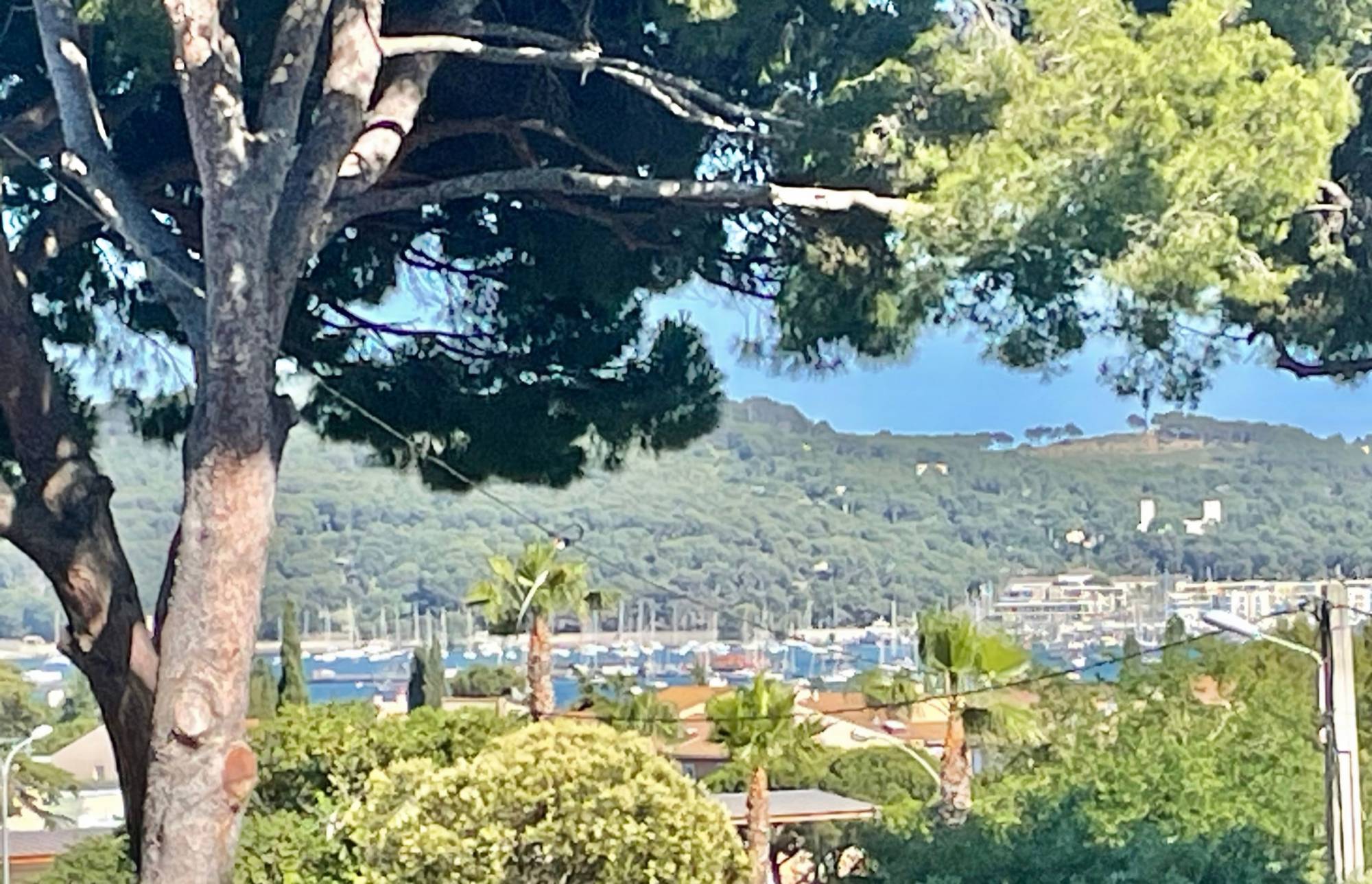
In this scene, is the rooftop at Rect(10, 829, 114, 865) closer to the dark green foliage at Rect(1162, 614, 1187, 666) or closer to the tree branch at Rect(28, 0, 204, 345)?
the dark green foliage at Rect(1162, 614, 1187, 666)

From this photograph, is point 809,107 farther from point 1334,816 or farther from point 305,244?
point 1334,816

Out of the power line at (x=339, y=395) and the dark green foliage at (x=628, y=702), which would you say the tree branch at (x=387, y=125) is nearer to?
the power line at (x=339, y=395)

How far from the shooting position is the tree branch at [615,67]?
9148 mm

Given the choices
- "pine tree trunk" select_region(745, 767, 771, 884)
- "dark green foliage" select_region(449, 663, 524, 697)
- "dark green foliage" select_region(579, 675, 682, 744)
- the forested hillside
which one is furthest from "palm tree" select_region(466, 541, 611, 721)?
"dark green foliage" select_region(449, 663, 524, 697)

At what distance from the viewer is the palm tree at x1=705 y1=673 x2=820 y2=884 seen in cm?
1823

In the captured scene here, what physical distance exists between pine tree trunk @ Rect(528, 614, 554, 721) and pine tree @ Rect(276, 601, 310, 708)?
2747 mm

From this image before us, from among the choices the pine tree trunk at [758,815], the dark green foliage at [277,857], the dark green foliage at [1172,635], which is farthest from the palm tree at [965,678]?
the dark green foliage at [277,857]

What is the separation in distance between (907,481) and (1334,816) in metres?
11.6

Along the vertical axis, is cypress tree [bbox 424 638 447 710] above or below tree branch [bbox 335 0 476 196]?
below

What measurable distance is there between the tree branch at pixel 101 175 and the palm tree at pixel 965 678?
10216 mm

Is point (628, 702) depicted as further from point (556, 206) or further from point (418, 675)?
point (556, 206)

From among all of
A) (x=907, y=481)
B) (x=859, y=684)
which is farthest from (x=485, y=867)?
(x=859, y=684)

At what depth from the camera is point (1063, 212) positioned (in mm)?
8188

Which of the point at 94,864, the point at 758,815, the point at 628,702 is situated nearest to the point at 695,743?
the point at 628,702
